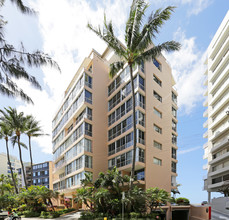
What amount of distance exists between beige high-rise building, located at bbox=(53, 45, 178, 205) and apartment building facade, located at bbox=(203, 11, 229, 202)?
9.69 m

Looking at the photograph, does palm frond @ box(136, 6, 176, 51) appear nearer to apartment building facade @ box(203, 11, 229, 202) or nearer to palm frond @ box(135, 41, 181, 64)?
palm frond @ box(135, 41, 181, 64)

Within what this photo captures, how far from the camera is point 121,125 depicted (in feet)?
104

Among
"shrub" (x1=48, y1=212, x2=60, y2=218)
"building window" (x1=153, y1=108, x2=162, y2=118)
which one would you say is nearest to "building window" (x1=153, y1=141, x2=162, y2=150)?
"building window" (x1=153, y1=108, x2=162, y2=118)

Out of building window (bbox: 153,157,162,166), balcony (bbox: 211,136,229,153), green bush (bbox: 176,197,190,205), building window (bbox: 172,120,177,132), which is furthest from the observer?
building window (bbox: 172,120,177,132)

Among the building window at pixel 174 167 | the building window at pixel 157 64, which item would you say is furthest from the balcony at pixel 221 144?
the building window at pixel 157 64

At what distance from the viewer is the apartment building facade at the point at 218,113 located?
3997 centimetres

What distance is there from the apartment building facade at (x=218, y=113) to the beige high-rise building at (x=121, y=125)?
31.8ft

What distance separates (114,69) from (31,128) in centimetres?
2850

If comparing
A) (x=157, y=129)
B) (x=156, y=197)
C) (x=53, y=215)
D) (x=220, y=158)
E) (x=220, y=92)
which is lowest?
(x=53, y=215)

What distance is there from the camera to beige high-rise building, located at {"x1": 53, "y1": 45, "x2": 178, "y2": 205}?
29422 millimetres

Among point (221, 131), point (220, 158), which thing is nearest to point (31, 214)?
point (220, 158)

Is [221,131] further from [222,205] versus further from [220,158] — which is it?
[222,205]

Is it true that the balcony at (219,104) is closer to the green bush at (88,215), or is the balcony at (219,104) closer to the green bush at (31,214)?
the green bush at (88,215)

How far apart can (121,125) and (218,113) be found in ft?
79.6
